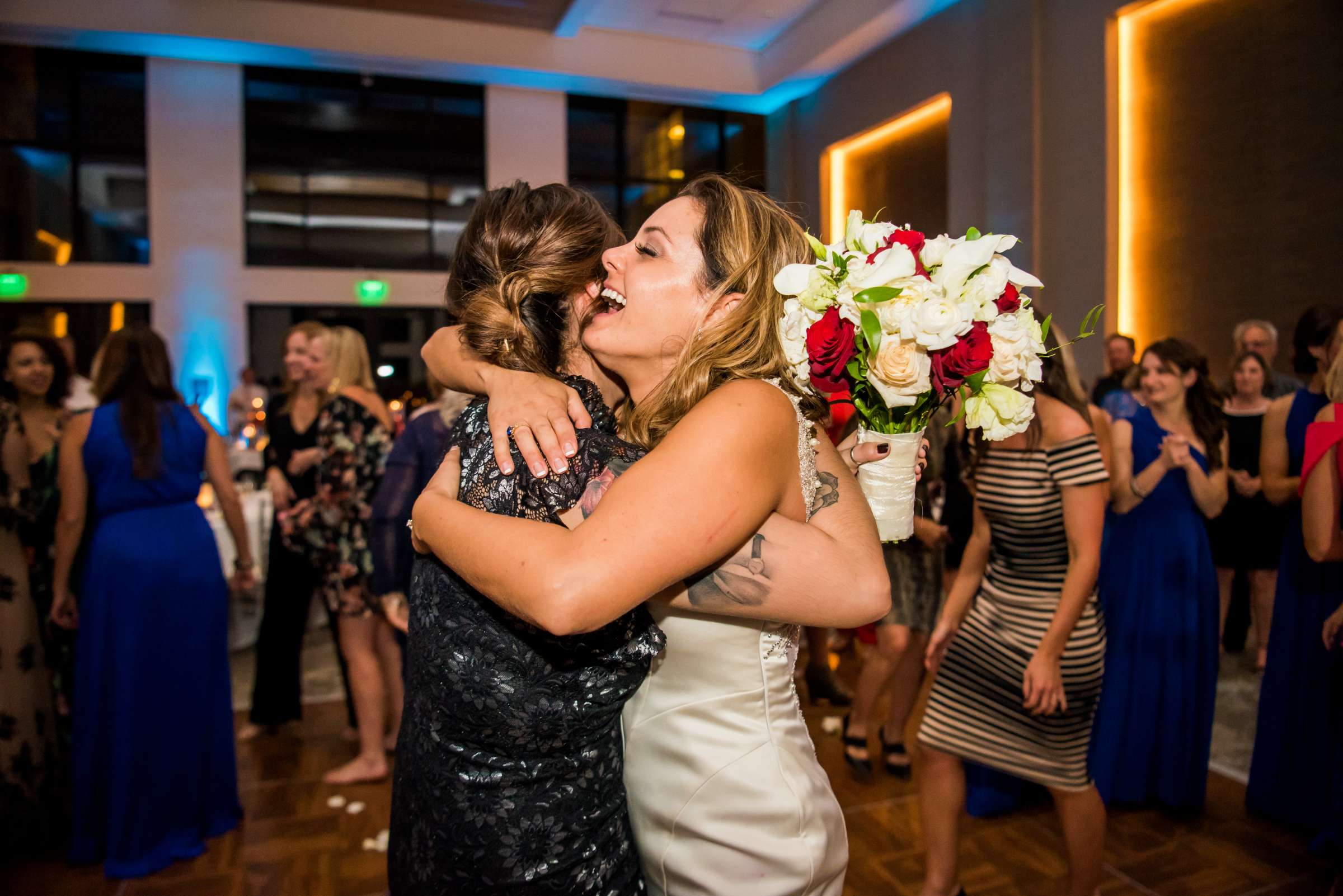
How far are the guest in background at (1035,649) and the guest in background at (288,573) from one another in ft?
9.18

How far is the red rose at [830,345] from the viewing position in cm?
132

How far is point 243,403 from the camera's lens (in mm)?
9273

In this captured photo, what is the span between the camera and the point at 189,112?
33.4 ft

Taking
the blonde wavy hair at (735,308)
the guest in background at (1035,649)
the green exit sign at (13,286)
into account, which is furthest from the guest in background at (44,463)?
the green exit sign at (13,286)

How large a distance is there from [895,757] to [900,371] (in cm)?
279

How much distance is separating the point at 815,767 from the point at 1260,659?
4.90m

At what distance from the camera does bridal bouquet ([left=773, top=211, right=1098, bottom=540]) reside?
52.4 inches

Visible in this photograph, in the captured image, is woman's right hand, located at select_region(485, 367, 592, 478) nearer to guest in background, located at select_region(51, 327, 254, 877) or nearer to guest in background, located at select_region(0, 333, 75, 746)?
guest in background, located at select_region(51, 327, 254, 877)

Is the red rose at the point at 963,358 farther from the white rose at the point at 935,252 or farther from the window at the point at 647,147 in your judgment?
the window at the point at 647,147

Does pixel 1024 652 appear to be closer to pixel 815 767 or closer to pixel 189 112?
pixel 815 767


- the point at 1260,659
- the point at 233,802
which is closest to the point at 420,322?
the point at 233,802

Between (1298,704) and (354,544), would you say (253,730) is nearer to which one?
(354,544)

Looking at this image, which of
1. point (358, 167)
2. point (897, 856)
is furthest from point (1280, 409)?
point (358, 167)

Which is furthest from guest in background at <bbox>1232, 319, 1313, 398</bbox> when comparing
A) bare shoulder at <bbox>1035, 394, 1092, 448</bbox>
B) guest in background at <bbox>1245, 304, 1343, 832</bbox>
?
bare shoulder at <bbox>1035, 394, 1092, 448</bbox>
